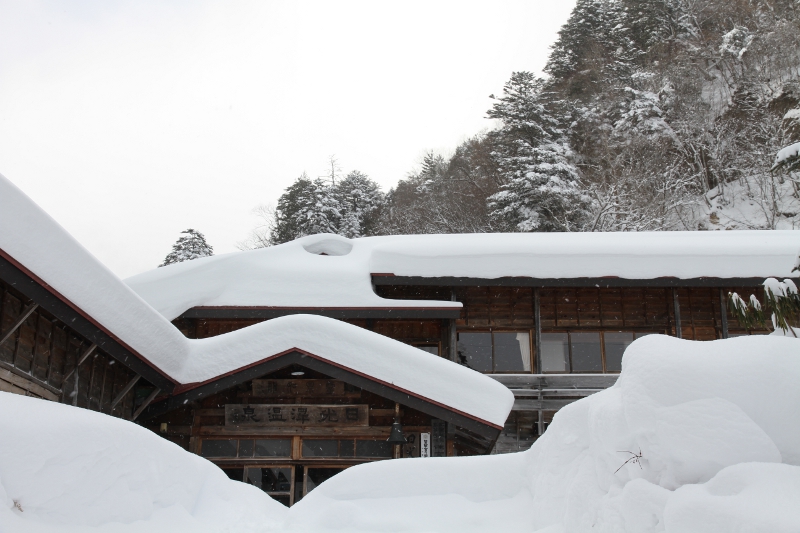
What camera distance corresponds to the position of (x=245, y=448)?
1027 cm

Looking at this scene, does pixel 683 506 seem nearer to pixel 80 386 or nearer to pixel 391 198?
pixel 80 386

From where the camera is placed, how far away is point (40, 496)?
3.88m

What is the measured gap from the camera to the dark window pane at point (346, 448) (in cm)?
1023

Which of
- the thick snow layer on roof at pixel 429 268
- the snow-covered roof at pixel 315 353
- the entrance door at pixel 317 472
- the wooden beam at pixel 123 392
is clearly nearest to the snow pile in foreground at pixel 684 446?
the snow-covered roof at pixel 315 353

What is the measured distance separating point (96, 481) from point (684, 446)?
12.8 ft

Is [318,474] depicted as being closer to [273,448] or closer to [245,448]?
[273,448]

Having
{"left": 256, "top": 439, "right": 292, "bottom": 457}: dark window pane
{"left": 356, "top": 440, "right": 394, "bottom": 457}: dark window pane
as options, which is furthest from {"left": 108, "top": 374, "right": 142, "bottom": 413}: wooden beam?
{"left": 356, "top": 440, "right": 394, "bottom": 457}: dark window pane

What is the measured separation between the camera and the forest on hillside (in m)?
27.0

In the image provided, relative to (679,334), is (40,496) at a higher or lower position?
lower

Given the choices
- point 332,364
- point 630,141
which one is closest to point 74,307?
point 332,364

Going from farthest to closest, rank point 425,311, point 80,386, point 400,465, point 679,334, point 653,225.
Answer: point 653,225 → point 679,334 → point 425,311 → point 80,386 → point 400,465

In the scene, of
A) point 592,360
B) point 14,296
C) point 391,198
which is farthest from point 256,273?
point 391,198

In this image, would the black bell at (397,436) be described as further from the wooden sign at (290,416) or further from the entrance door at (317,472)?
the entrance door at (317,472)

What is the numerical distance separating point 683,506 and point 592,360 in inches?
467
